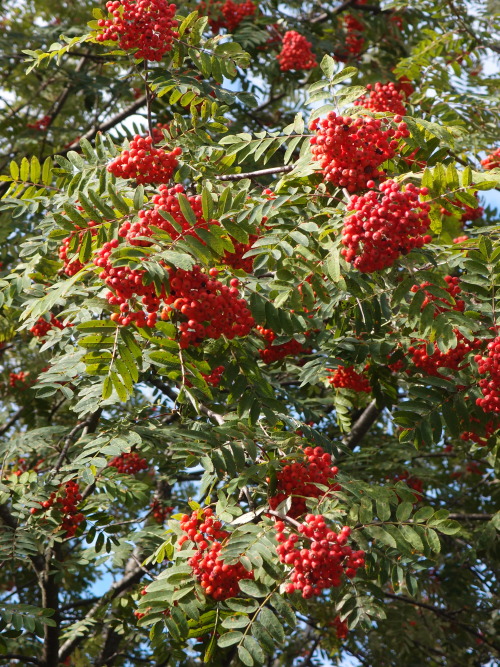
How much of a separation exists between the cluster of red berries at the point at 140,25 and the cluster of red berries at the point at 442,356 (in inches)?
82.4

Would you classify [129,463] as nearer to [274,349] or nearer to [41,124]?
[274,349]

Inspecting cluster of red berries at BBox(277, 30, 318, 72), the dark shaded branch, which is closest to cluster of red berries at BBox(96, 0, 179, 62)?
the dark shaded branch

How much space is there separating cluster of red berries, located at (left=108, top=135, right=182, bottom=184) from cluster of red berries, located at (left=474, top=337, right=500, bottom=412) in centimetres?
170

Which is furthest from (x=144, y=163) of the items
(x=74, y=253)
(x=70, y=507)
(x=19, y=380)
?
(x=19, y=380)

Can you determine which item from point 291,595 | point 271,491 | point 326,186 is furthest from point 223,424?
point 326,186

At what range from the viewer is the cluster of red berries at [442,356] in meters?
3.55

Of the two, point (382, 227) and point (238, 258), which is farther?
point (238, 258)

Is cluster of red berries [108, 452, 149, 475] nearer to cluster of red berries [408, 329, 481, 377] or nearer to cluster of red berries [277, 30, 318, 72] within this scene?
cluster of red berries [408, 329, 481, 377]

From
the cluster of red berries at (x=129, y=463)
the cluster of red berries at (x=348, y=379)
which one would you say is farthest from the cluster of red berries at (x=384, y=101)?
the cluster of red berries at (x=129, y=463)

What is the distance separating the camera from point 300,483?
326 cm

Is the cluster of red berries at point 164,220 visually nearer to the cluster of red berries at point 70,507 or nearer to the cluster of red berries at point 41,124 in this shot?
the cluster of red berries at point 70,507

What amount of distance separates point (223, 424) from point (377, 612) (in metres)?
1.04

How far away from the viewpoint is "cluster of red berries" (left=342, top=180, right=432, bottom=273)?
2777mm

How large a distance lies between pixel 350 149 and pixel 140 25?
4.89 feet
